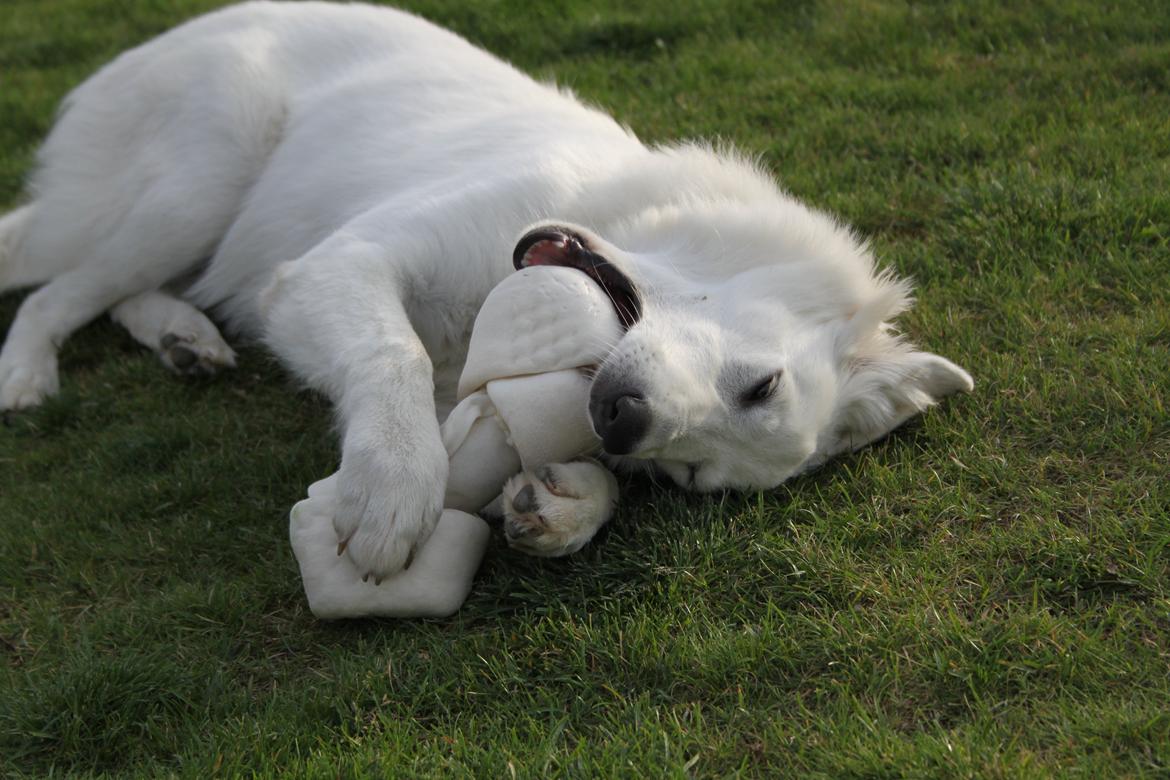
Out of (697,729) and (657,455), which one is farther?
(657,455)

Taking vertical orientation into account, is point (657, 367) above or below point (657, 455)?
above

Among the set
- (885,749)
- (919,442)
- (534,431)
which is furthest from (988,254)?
(885,749)

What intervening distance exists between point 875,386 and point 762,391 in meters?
0.58

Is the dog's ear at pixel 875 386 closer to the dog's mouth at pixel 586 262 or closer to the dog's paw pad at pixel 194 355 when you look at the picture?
the dog's mouth at pixel 586 262

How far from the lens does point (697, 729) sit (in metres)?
2.91

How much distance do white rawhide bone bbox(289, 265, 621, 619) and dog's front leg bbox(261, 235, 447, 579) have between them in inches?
3.6

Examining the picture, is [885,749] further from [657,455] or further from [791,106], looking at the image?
[791,106]

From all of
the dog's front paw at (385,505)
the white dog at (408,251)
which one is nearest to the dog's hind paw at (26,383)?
the white dog at (408,251)

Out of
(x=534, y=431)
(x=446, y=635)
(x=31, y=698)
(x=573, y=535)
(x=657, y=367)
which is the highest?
(x=657, y=367)

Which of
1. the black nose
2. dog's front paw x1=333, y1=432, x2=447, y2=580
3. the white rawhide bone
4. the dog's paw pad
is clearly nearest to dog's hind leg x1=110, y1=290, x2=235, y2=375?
the dog's paw pad

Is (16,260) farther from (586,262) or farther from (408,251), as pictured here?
(586,262)

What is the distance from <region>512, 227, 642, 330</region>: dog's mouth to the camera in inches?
147

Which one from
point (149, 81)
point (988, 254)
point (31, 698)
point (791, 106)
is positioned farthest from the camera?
point (791, 106)

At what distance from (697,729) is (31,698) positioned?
185 centimetres
